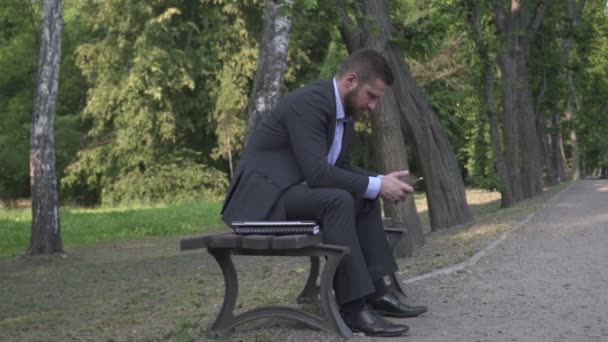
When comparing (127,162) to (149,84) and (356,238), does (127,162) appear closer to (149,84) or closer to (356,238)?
(149,84)

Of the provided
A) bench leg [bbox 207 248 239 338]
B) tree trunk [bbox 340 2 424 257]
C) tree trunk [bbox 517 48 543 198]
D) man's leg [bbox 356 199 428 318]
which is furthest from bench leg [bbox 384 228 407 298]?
tree trunk [bbox 517 48 543 198]

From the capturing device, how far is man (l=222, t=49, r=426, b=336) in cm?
618

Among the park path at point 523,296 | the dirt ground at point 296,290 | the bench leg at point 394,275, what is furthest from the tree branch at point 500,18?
the bench leg at point 394,275

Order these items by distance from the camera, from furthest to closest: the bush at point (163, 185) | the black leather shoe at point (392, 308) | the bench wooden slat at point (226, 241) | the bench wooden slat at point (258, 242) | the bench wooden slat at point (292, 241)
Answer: the bush at point (163, 185), the black leather shoe at point (392, 308), the bench wooden slat at point (226, 241), the bench wooden slat at point (258, 242), the bench wooden slat at point (292, 241)

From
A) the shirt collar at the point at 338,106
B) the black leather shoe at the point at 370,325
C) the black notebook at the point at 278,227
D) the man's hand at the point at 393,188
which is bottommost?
the black leather shoe at the point at 370,325

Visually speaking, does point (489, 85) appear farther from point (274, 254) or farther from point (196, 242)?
point (196, 242)

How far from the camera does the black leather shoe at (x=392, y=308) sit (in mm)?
6938

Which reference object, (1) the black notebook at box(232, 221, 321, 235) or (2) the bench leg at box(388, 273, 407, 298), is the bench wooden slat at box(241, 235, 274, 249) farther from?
(2) the bench leg at box(388, 273, 407, 298)

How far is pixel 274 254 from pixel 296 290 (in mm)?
3025

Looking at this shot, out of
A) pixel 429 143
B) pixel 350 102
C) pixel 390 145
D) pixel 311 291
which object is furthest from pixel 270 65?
pixel 350 102

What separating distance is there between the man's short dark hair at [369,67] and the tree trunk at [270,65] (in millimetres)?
8733

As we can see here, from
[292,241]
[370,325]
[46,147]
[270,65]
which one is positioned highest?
[270,65]

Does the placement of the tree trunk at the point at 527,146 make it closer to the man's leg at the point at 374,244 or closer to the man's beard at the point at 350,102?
the man's leg at the point at 374,244

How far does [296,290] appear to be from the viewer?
911 cm
